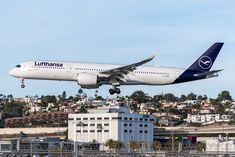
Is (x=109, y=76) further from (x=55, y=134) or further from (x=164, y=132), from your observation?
(x=164, y=132)

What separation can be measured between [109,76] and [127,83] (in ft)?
8.04

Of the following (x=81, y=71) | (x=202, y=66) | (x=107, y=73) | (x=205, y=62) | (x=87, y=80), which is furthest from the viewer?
(x=205, y=62)

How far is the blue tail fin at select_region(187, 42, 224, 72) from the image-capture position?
83562 mm

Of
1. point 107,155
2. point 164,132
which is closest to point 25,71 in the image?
point 107,155

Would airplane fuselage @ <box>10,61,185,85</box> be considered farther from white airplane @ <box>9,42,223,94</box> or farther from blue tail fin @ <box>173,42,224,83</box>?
blue tail fin @ <box>173,42,224,83</box>

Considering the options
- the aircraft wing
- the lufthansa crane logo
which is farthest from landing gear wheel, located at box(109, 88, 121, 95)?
the lufthansa crane logo

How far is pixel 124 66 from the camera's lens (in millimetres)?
78562

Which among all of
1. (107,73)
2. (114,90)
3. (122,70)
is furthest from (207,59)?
(107,73)

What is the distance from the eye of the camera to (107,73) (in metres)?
78.1

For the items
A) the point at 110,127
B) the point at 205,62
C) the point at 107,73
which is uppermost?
the point at 205,62

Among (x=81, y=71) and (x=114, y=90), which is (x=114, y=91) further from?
(x=81, y=71)

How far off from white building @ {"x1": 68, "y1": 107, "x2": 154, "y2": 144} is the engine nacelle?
3181 inches

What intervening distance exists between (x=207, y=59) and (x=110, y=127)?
76799 millimetres

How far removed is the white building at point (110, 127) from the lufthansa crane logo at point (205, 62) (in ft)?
238
